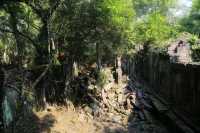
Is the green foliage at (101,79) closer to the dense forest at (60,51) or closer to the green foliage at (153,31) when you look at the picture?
the dense forest at (60,51)

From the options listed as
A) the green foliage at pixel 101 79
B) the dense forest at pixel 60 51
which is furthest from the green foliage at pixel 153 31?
the green foliage at pixel 101 79

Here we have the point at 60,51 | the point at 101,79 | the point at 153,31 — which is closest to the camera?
the point at 60,51

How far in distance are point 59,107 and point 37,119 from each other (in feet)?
4.69

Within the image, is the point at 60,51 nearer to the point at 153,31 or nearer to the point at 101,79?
the point at 101,79

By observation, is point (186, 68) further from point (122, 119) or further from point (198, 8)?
point (198, 8)

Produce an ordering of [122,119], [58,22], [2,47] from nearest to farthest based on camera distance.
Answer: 1. [58,22]
2. [122,119]
3. [2,47]

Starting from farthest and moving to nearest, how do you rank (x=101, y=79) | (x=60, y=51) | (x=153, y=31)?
(x=153, y=31)
(x=101, y=79)
(x=60, y=51)

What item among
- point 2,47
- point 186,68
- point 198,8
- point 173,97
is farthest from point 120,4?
point 198,8

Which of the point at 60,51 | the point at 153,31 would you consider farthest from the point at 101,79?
the point at 153,31

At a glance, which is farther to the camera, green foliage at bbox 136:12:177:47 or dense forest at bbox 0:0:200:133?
green foliage at bbox 136:12:177:47

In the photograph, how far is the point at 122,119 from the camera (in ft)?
42.2

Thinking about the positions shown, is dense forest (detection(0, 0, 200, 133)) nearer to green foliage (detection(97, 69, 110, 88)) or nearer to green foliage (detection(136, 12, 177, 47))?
green foliage (detection(97, 69, 110, 88))

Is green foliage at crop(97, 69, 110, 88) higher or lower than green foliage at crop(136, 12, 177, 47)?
lower

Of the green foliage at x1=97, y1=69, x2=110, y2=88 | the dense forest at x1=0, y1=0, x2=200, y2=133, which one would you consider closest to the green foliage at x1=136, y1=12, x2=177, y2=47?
the dense forest at x1=0, y1=0, x2=200, y2=133
